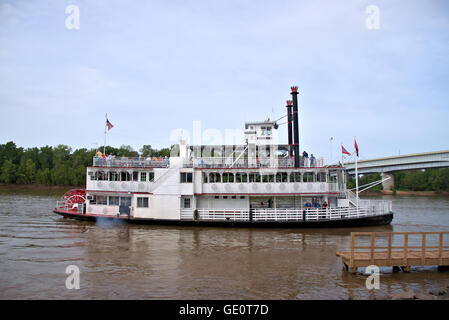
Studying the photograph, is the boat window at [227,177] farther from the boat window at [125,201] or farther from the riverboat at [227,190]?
the boat window at [125,201]

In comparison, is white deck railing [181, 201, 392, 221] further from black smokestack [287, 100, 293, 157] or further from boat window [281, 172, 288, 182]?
black smokestack [287, 100, 293, 157]

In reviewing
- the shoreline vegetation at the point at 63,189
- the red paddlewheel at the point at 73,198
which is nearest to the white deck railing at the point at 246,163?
the red paddlewheel at the point at 73,198

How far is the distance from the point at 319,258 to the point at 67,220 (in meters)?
20.1

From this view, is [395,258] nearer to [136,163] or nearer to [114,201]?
[136,163]

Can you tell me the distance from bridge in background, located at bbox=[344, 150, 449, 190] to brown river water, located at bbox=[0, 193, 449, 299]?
2879 centimetres

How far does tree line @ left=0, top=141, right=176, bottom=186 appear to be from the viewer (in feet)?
225

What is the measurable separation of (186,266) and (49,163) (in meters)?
80.9

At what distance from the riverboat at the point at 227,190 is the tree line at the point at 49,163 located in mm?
34336

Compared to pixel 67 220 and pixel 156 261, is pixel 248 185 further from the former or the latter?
pixel 67 220

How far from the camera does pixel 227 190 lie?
2395cm

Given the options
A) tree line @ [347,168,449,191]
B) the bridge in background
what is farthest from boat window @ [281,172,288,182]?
tree line @ [347,168,449,191]
